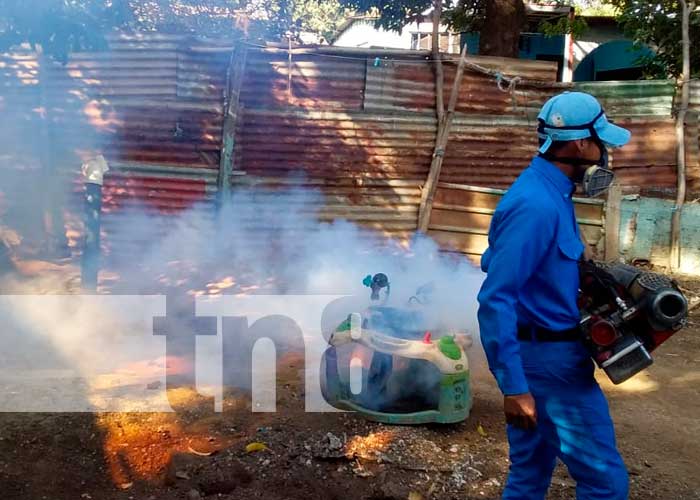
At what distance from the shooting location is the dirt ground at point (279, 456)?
3098 mm

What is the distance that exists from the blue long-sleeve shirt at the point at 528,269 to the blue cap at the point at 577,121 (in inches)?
4.9

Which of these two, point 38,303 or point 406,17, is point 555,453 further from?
point 406,17

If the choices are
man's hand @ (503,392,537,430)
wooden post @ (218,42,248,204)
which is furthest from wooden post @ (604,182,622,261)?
man's hand @ (503,392,537,430)

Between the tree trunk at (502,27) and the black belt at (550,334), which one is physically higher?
the tree trunk at (502,27)

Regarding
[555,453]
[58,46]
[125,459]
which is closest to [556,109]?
[555,453]

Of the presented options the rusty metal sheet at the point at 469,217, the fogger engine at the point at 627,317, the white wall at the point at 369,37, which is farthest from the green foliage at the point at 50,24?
the white wall at the point at 369,37

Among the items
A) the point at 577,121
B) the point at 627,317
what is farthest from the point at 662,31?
the point at 627,317

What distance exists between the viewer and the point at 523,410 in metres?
2.08

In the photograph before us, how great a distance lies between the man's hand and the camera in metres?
2.08

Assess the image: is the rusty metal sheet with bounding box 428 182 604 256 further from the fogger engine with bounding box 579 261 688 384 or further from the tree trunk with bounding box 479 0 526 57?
the fogger engine with bounding box 579 261 688 384

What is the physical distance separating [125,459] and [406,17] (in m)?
8.47

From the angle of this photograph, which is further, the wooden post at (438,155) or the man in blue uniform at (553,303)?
the wooden post at (438,155)

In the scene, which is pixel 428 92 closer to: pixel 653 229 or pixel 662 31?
pixel 653 229

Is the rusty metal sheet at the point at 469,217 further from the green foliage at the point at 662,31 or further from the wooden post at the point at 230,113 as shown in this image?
the green foliage at the point at 662,31
